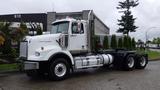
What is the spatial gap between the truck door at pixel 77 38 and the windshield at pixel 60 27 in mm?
291

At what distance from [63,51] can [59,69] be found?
87cm

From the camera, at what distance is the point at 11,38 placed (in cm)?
2019

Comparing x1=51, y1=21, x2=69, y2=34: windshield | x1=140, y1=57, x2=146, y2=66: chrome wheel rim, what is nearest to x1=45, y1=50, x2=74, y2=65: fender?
x1=51, y1=21, x2=69, y2=34: windshield

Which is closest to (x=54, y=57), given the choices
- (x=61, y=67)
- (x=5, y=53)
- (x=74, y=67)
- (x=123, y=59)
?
(x=61, y=67)

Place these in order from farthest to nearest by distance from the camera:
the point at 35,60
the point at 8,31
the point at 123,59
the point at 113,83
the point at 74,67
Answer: the point at 8,31 < the point at 123,59 < the point at 74,67 < the point at 35,60 < the point at 113,83

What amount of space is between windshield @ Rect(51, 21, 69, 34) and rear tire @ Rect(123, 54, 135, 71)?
14.9 ft

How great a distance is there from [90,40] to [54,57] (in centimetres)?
259

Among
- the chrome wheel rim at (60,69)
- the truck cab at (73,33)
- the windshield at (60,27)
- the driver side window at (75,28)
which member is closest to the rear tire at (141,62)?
the truck cab at (73,33)

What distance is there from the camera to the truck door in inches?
558

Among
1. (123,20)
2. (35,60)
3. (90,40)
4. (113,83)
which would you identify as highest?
(123,20)

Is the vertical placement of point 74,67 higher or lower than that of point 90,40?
lower

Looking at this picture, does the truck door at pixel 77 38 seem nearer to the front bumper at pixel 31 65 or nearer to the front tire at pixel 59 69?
the front tire at pixel 59 69

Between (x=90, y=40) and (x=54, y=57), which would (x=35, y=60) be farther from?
(x=90, y=40)

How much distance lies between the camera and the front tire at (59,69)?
12992mm
